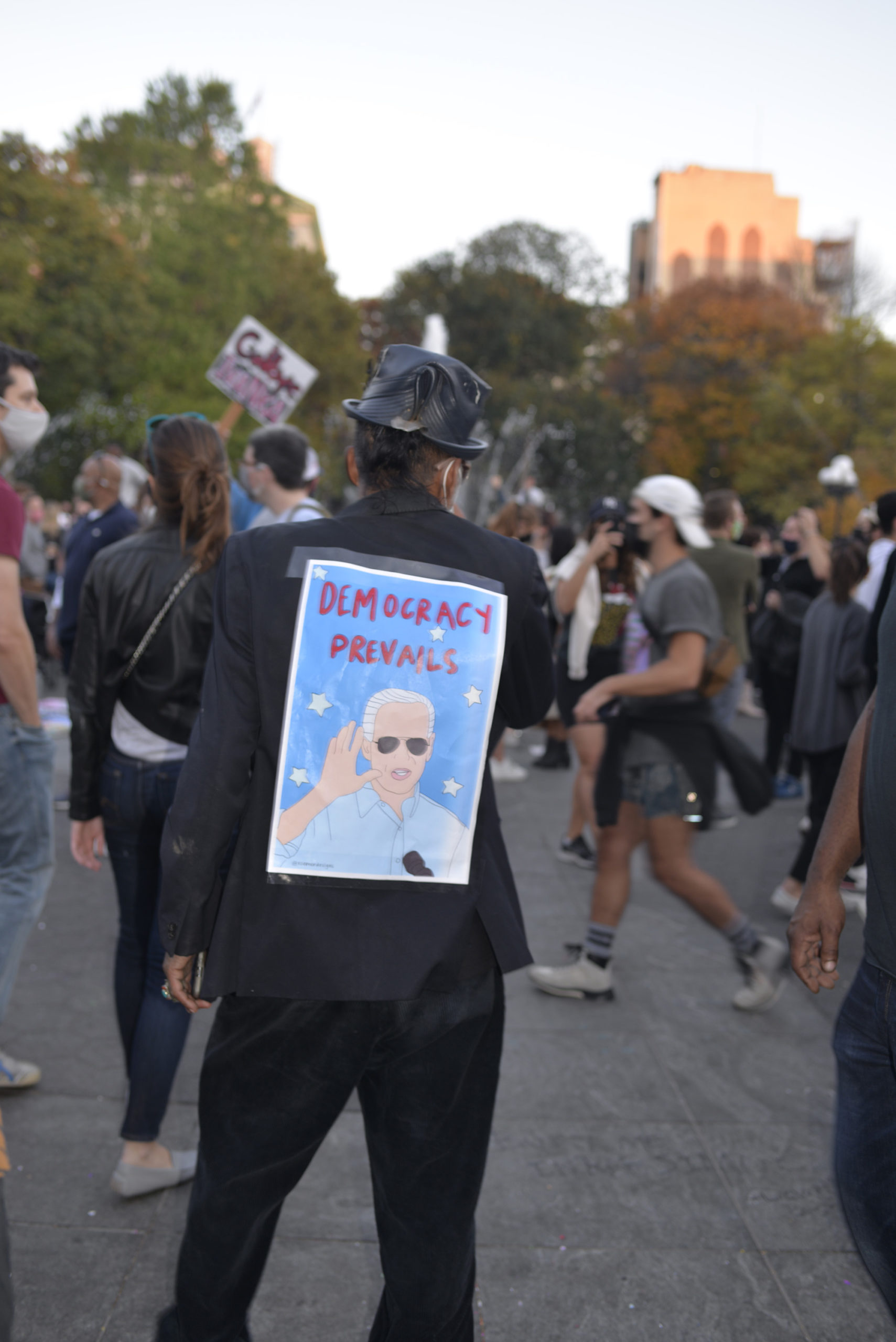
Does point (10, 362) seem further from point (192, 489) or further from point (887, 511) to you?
point (887, 511)

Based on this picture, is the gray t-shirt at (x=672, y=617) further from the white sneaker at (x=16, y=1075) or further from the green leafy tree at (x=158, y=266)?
the green leafy tree at (x=158, y=266)

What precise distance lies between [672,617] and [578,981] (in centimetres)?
143

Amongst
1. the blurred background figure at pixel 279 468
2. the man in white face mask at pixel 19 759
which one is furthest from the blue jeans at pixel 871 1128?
the blurred background figure at pixel 279 468

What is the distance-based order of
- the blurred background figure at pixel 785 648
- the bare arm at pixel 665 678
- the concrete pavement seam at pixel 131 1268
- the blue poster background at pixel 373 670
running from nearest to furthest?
the blue poster background at pixel 373 670
the concrete pavement seam at pixel 131 1268
the bare arm at pixel 665 678
the blurred background figure at pixel 785 648

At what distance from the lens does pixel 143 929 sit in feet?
9.72

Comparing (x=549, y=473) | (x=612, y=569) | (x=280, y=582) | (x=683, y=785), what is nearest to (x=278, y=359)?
(x=612, y=569)

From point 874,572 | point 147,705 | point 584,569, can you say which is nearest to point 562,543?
point 874,572

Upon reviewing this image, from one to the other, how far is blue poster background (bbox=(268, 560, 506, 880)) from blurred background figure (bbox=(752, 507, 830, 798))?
627 centimetres

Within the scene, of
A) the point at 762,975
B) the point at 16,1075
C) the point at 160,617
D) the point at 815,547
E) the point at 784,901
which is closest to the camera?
the point at 160,617

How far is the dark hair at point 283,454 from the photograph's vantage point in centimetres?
431

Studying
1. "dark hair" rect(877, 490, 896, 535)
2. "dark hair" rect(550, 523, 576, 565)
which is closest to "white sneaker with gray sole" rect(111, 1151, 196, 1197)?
"dark hair" rect(877, 490, 896, 535)

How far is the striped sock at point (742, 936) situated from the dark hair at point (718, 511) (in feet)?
10.7

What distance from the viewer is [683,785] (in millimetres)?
4129

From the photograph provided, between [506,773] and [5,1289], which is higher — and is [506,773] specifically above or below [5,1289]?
below
